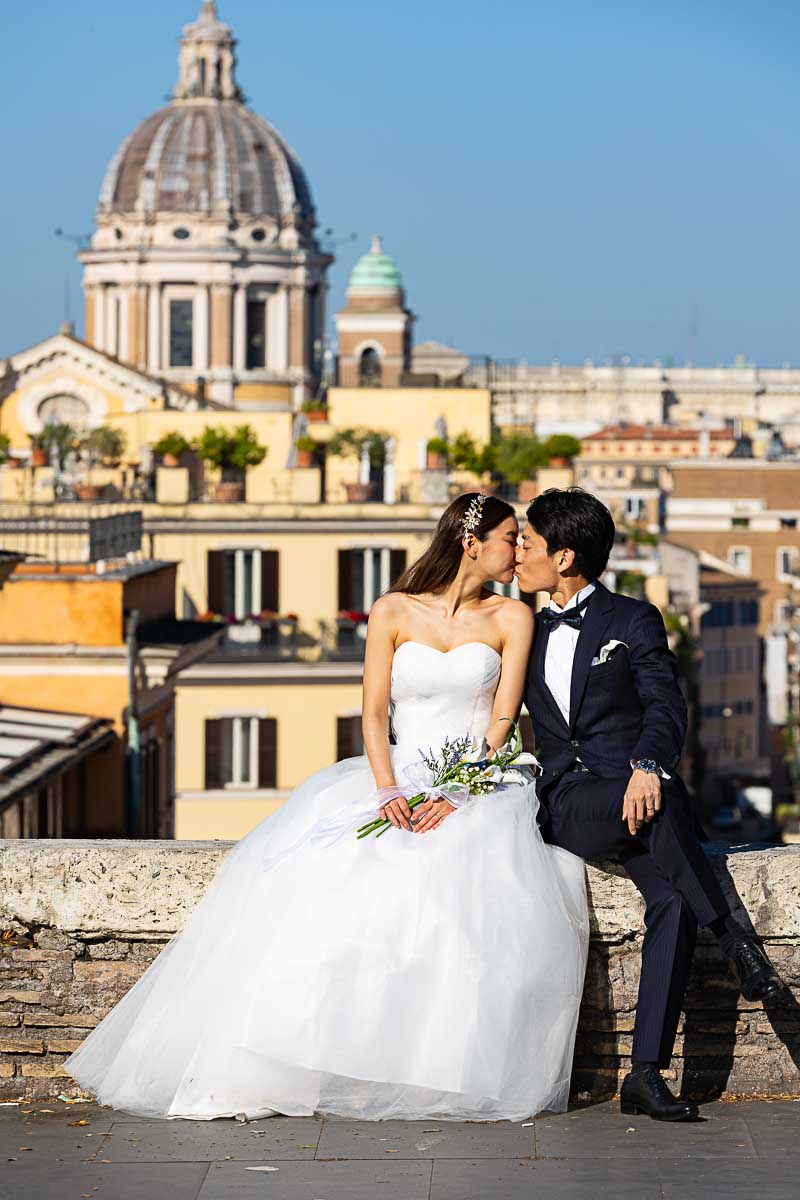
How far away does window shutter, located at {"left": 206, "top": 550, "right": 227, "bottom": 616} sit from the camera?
136ft

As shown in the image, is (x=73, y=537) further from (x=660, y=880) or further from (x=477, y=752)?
(x=660, y=880)

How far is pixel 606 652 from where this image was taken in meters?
7.06

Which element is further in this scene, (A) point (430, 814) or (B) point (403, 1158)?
(A) point (430, 814)

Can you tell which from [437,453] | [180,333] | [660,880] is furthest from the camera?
[180,333]

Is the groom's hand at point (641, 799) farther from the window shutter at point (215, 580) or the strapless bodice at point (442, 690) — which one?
the window shutter at point (215, 580)

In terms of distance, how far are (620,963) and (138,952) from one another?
1.39 meters

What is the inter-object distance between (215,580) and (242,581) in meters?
0.47

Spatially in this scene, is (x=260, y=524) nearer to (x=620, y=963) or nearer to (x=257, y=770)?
(x=257, y=770)

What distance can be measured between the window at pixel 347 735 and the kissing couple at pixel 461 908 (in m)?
30.0

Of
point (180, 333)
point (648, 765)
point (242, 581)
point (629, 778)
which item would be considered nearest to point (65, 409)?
point (180, 333)

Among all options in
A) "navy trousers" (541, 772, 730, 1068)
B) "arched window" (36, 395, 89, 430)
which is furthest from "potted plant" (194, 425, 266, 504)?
"navy trousers" (541, 772, 730, 1068)

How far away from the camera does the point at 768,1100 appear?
7020 mm

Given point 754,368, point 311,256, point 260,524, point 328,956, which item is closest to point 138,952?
point 328,956

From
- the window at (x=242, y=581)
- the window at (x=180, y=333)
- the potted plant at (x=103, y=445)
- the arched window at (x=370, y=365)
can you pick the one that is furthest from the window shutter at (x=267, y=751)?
the window at (x=180, y=333)
